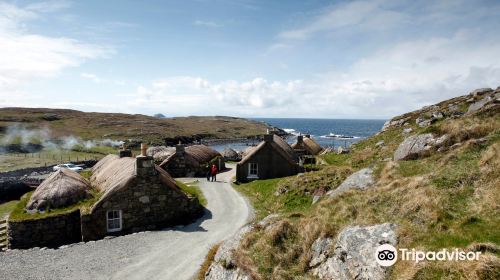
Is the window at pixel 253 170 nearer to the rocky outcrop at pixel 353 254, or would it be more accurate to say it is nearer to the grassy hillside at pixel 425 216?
the grassy hillside at pixel 425 216

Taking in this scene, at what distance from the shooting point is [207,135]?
6024 inches

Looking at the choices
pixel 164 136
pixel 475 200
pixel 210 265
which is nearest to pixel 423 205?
pixel 475 200

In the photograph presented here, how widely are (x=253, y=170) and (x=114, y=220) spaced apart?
62.5ft

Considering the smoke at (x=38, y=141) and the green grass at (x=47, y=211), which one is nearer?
the green grass at (x=47, y=211)

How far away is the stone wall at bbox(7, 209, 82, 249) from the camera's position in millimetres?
24078

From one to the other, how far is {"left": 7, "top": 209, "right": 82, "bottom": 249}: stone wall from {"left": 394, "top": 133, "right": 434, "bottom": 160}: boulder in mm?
23475

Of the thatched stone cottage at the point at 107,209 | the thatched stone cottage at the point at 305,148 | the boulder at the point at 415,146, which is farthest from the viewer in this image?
the thatched stone cottage at the point at 305,148

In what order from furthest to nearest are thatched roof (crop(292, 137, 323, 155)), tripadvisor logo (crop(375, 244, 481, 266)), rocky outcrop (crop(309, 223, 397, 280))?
thatched roof (crop(292, 137, 323, 155)) → rocky outcrop (crop(309, 223, 397, 280)) → tripadvisor logo (crop(375, 244, 481, 266))

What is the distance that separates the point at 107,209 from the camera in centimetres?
2541

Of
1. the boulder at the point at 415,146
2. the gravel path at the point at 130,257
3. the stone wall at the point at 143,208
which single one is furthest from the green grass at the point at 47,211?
the boulder at the point at 415,146

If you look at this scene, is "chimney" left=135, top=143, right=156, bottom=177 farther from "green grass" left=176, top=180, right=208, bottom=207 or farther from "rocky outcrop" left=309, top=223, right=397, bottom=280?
"rocky outcrop" left=309, top=223, right=397, bottom=280

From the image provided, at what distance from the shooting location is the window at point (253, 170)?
136 feet

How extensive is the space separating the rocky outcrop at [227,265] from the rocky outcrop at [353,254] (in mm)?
2798

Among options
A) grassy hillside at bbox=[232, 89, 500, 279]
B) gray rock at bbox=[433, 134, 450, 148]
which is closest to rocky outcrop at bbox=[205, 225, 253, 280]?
grassy hillside at bbox=[232, 89, 500, 279]
